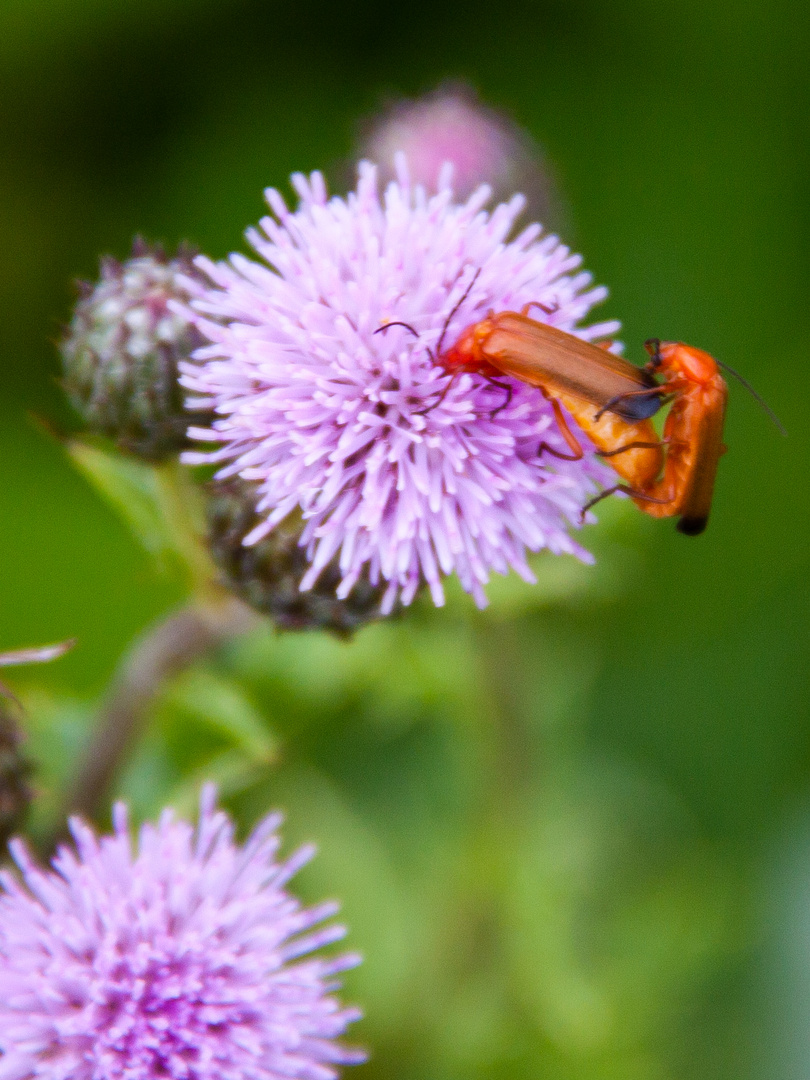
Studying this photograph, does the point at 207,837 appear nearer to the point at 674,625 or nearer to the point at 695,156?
the point at 674,625

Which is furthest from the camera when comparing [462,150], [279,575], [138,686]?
[462,150]

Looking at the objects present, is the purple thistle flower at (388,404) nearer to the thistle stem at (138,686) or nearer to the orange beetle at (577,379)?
the orange beetle at (577,379)

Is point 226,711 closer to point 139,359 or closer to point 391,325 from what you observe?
point 139,359

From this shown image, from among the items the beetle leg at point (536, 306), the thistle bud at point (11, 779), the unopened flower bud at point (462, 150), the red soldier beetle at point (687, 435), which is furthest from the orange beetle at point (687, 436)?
the unopened flower bud at point (462, 150)

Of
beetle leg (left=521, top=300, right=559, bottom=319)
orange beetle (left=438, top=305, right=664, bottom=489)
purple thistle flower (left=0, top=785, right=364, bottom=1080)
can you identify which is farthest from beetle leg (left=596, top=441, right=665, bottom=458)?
purple thistle flower (left=0, top=785, right=364, bottom=1080)

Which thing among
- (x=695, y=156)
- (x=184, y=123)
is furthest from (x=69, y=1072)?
(x=695, y=156)

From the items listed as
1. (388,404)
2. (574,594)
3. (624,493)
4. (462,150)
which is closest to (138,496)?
(388,404)
